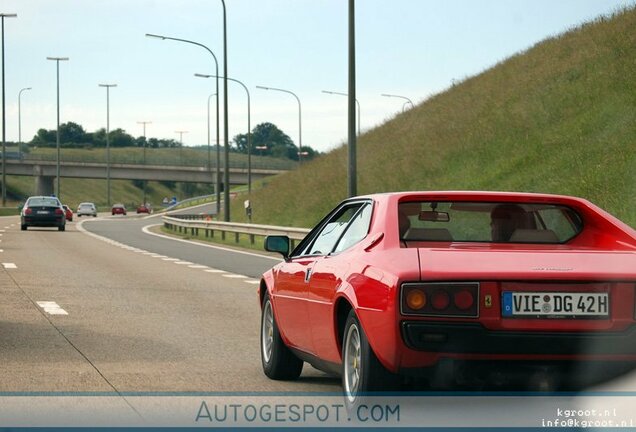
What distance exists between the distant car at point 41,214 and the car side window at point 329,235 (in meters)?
46.5

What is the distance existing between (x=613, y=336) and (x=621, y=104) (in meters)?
40.0

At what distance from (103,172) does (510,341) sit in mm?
130609

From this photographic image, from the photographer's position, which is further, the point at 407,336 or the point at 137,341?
the point at 137,341

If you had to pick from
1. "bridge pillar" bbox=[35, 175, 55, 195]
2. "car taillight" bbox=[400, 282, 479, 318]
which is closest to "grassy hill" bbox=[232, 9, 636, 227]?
"car taillight" bbox=[400, 282, 479, 318]

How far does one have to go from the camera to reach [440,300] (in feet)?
22.9

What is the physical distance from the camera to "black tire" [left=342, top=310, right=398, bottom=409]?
7223 millimetres

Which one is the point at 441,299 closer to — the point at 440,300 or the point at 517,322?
the point at 440,300

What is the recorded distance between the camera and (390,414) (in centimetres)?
739

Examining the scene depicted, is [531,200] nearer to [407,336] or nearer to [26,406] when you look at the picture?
[407,336]

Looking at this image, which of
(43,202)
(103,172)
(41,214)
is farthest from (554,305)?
(103,172)

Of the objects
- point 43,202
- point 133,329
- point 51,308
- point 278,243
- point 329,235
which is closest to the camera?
point 329,235

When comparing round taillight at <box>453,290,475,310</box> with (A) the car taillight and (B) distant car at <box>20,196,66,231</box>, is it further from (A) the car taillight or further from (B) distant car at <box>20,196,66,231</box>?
(B) distant car at <box>20,196,66,231</box>

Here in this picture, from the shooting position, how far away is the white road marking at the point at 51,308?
15508 mm

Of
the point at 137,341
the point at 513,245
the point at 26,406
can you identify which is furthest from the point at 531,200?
the point at 137,341
